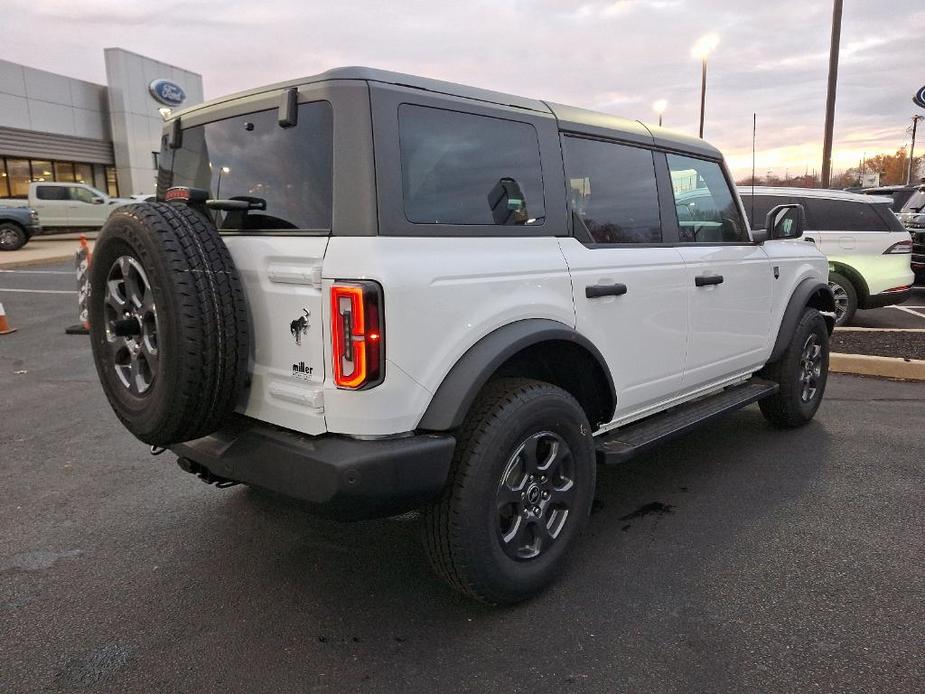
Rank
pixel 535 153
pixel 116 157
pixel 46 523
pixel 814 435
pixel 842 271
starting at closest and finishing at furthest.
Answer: pixel 535 153, pixel 46 523, pixel 814 435, pixel 842 271, pixel 116 157

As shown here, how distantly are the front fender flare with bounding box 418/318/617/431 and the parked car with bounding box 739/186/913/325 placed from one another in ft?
22.1

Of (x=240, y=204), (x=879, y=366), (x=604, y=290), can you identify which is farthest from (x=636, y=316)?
(x=879, y=366)

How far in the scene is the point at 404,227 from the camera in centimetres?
233

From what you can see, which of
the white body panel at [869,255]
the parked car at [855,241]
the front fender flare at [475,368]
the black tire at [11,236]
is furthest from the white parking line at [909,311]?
the black tire at [11,236]

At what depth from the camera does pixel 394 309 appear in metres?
2.22

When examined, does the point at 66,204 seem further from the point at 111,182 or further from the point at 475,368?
the point at 475,368

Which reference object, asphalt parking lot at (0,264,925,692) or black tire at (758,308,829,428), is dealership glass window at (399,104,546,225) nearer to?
asphalt parking lot at (0,264,925,692)

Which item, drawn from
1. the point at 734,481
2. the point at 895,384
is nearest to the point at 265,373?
the point at 734,481

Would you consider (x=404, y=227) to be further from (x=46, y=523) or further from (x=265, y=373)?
(x=46, y=523)

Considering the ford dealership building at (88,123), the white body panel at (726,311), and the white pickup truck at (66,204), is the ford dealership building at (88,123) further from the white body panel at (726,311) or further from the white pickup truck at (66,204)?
the white body panel at (726,311)

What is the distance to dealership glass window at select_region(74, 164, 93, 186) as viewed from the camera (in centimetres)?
2961

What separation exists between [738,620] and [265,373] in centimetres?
204

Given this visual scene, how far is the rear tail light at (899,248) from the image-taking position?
27.5ft

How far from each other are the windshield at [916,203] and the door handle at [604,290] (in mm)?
12597
